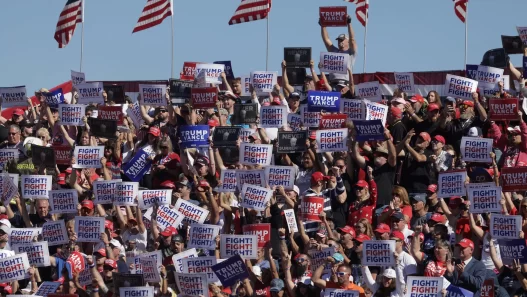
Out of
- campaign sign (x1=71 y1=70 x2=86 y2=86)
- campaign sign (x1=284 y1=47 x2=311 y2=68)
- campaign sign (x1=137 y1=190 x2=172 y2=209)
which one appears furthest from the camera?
campaign sign (x1=71 y1=70 x2=86 y2=86)

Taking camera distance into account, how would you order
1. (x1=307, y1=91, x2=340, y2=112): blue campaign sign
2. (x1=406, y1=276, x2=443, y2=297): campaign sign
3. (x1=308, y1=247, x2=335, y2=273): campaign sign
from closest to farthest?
(x1=406, y1=276, x2=443, y2=297): campaign sign → (x1=308, y1=247, x2=335, y2=273): campaign sign → (x1=307, y1=91, x2=340, y2=112): blue campaign sign

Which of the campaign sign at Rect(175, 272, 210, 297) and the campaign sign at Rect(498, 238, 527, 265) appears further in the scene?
the campaign sign at Rect(175, 272, 210, 297)

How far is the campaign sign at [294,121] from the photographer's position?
917 inches

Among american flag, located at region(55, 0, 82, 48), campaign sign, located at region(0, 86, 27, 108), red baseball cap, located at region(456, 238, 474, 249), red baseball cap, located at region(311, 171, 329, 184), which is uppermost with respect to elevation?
american flag, located at region(55, 0, 82, 48)

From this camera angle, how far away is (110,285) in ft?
67.9

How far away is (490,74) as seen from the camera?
22047 millimetres

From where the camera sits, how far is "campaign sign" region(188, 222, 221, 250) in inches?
811

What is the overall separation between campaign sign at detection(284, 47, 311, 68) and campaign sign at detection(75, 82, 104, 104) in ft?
10.1

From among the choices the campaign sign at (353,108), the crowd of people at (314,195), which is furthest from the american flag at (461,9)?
the campaign sign at (353,108)

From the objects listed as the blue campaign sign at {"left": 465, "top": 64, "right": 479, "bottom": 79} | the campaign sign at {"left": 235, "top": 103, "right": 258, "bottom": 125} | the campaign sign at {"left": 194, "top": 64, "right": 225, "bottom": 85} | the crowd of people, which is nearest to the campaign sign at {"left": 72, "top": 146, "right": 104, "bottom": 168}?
the crowd of people

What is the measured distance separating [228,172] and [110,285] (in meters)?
2.30

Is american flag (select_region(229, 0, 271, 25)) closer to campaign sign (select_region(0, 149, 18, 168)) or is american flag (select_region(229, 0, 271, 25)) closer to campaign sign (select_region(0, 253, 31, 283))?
campaign sign (select_region(0, 149, 18, 168))

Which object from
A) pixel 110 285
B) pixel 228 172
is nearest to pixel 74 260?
pixel 110 285

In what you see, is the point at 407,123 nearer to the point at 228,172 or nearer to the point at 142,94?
the point at 228,172
